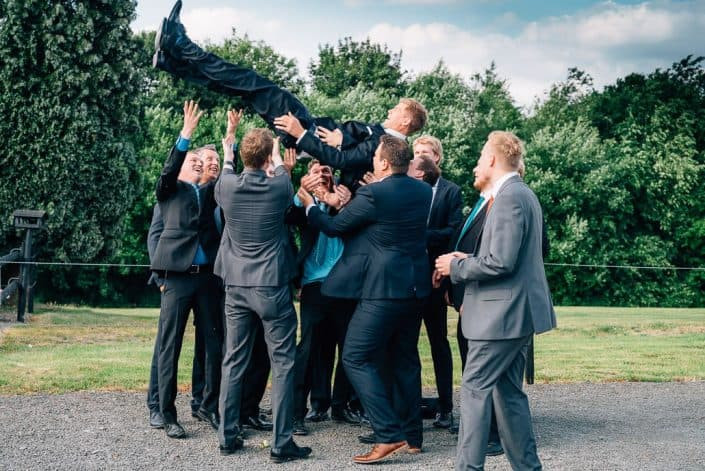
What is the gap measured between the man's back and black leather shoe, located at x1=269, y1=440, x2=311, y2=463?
1199 mm

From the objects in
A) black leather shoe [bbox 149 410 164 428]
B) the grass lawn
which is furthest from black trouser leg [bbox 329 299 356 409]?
the grass lawn

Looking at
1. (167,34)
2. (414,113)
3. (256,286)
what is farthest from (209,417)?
(167,34)

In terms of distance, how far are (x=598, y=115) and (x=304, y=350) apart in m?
37.0

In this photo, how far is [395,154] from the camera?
20.2 ft

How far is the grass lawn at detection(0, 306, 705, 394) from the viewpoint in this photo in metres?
9.14

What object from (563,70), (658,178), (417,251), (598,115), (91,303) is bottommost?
(91,303)

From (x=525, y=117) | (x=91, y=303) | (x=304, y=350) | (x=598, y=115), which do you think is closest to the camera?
(x=304, y=350)

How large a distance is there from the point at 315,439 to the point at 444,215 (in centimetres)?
217

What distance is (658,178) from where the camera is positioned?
3816 cm

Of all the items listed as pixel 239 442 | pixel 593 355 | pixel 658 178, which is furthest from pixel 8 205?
pixel 658 178

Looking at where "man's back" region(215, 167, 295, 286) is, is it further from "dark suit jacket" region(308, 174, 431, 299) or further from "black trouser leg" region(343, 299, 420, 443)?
"black trouser leg" region(343, 299, 420, 443)

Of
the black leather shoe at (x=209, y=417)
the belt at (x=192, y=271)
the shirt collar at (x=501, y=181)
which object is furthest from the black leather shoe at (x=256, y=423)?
the shirt collar at (x=501, y=181)

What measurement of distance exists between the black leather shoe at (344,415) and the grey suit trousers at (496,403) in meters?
2.14

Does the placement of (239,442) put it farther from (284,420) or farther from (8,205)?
(8,205)
